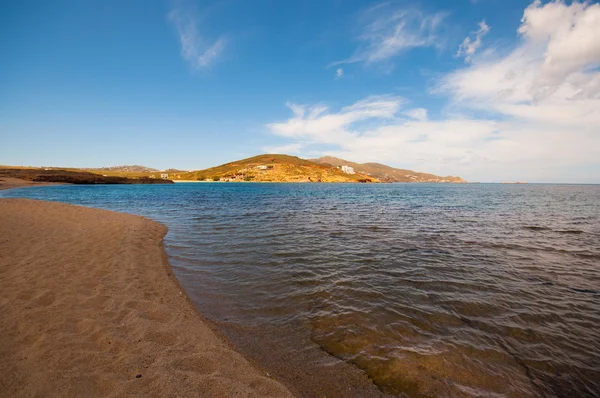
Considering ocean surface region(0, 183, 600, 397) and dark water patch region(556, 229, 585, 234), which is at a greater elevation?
ocean surface region(0, 183, 600, 397)

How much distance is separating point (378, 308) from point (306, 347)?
10.7 feet

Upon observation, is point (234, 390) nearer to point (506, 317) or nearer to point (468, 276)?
point (506, 317)

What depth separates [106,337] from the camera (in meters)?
6.07

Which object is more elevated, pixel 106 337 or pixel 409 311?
pixel 106 337

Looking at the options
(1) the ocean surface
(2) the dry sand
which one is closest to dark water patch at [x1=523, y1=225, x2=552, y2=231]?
(1) the ocean surface

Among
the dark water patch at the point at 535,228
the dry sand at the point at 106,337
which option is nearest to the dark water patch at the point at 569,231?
the dark water patch at the point at 535,228

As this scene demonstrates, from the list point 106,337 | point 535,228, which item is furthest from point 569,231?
point 106,337

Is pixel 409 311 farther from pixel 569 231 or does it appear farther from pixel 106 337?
pixel 569 231

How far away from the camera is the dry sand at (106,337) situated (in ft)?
15.4

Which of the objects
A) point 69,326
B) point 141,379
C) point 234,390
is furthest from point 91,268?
point 234,390

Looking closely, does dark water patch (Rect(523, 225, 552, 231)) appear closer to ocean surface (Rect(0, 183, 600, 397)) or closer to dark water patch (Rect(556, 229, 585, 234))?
dark water patch (Rect(556, 229, 585, 234))

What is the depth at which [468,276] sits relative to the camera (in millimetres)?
12008

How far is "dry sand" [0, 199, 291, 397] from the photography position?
4.69 meters

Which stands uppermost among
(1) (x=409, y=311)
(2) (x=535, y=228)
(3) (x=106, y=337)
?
(3) (x=106, y=337)
